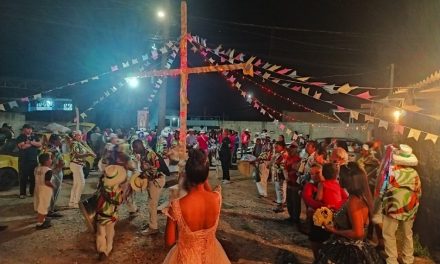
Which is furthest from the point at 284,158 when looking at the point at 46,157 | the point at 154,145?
the point at 154,145

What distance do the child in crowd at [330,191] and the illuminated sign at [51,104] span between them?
84.8 feet

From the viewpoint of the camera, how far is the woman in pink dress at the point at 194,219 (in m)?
2.98

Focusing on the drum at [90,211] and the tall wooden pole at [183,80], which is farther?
the tall wooden pole at [183,80]

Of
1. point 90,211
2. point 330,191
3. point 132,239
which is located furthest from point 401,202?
Result: point 90,211

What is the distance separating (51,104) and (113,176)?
24.8 meters

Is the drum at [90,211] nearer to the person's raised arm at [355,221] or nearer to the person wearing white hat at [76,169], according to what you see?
the person wearing white hat at [76,169]

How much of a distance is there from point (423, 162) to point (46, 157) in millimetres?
7556

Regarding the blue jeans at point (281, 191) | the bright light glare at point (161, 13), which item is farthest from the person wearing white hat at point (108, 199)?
the bright light glare at point (161, 13)

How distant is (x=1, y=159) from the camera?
35.5 ft

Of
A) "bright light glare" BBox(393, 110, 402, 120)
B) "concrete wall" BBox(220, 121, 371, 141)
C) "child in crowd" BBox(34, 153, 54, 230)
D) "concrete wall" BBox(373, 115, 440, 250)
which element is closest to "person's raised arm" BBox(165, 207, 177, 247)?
"concrete wall" BBox(373, 115, 440, 250)

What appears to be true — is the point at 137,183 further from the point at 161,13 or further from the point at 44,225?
the point at 161,13

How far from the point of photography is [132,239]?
679 centimetres

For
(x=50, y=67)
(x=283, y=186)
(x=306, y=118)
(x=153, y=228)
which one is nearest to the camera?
(x=153, y=228)

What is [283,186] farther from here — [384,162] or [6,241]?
[6,241]
